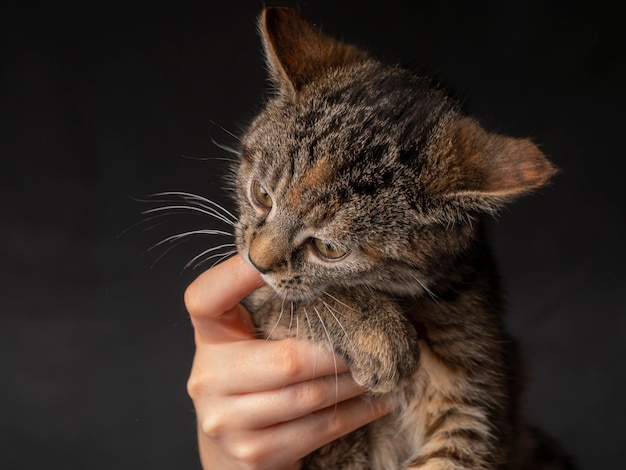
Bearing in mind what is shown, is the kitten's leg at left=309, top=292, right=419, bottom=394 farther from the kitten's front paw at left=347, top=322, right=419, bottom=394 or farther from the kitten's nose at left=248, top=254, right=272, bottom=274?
the kitten's nose at left=248, top=254, right=272, bottom=274

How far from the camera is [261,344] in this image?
5.33 feet

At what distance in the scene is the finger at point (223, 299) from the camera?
154 centimetres

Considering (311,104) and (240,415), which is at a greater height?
(311,104)

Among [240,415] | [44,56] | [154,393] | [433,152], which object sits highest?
[44,56]

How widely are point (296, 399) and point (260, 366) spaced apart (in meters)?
0.10

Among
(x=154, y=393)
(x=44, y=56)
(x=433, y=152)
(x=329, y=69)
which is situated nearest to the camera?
(x=433, y=152)

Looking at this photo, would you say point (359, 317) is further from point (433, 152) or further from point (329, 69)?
point (329, 69)

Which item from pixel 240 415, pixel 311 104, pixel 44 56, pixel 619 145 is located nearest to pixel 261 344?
pixel 240 415

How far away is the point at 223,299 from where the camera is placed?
158cm

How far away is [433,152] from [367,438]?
26.0 inches

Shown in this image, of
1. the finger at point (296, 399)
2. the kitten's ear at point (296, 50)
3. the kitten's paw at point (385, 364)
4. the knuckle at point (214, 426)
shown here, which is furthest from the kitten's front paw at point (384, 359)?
the kitten's ear at point (296, 50)

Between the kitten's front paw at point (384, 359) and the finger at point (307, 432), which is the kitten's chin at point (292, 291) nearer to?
the kitten's front paw at point (384, 359)

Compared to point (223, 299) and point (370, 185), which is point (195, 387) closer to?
point (223, 299)

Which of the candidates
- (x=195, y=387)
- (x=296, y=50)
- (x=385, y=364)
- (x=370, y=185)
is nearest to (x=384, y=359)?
(x=385, y=364)
